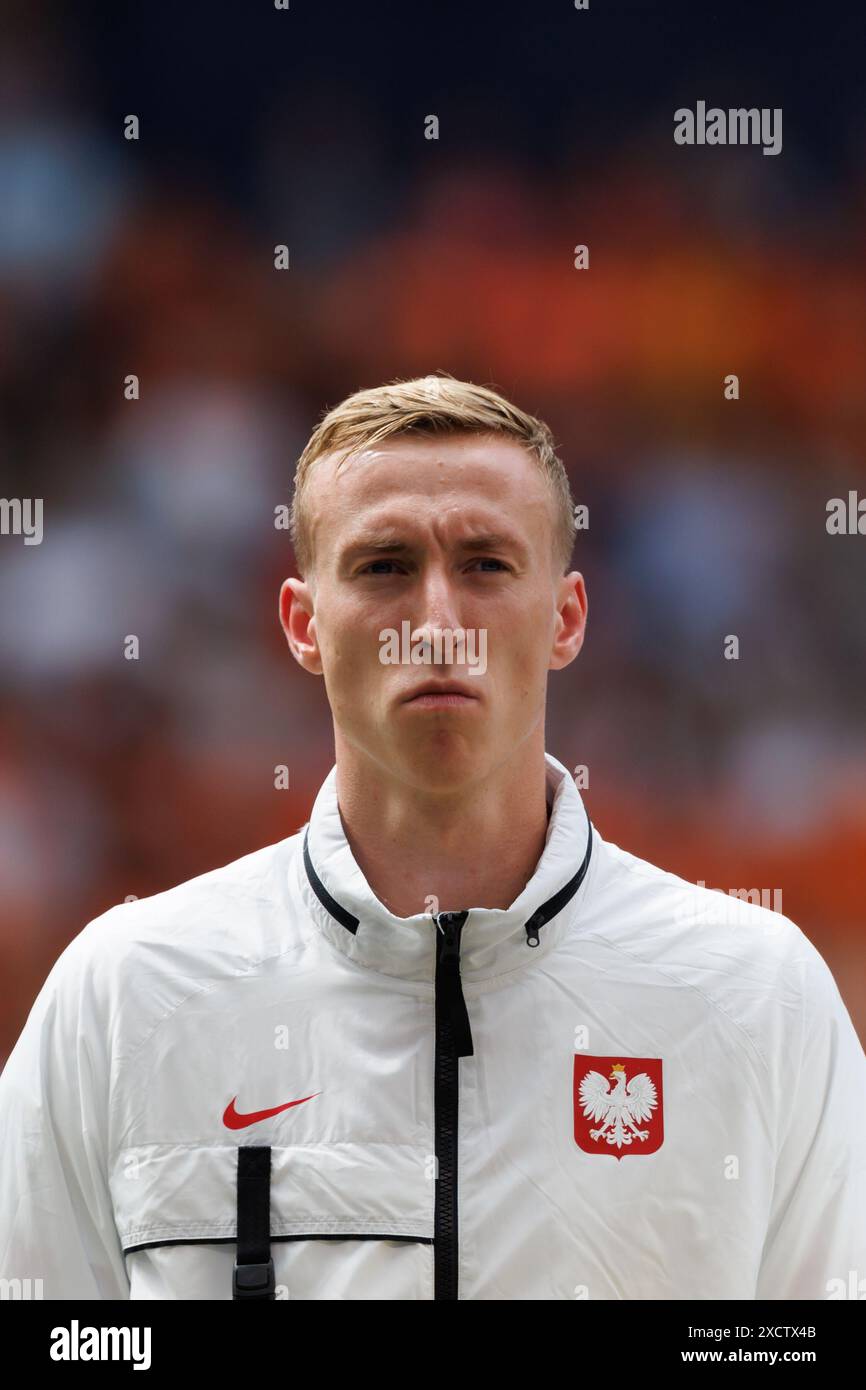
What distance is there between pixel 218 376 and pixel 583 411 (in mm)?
842

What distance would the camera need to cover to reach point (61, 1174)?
1370mm

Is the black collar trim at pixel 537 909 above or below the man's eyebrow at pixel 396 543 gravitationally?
below

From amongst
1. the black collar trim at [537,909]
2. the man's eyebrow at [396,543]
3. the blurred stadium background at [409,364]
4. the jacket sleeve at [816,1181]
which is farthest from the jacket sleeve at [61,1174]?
the blurred stadium background at [409,364]

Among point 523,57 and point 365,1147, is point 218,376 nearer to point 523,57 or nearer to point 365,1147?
point 523,57

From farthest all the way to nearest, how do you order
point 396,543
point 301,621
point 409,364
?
1. point 409,364
2. point 301,621
3. point 396,543

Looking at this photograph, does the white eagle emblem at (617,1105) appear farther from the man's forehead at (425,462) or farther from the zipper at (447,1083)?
the man's forehead at (425,462)

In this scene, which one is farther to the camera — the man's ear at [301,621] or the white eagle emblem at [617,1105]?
the man's ear at [301,621]

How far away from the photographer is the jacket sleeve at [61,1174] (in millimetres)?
1362

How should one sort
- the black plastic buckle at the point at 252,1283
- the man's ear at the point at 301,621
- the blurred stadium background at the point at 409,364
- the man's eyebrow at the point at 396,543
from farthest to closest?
the blurred stadium background at the point at 409,364 < the man's ear at the point at 301,621 < the man's eyebrow at the point at 396,543 < the black plastic buckle at the point at 252,1283

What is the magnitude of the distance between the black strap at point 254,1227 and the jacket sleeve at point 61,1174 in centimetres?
15

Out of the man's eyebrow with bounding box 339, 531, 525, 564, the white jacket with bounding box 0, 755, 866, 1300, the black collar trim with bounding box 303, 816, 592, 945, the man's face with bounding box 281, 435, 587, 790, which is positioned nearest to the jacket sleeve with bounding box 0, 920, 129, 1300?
the white jacket with bounding box 0, 755, 866, 1300

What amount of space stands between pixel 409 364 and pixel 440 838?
201 cm

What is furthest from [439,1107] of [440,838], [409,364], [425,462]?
[409,364]

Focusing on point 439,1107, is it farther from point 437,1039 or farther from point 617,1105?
point 617,1105
